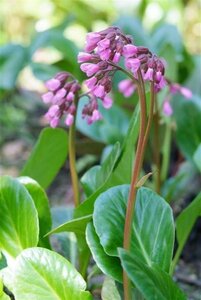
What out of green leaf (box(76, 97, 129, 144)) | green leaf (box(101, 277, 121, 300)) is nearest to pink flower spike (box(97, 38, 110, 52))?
green leaf (box(101, 277, 121, 300))

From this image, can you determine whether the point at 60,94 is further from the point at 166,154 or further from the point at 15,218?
the point at 166,154

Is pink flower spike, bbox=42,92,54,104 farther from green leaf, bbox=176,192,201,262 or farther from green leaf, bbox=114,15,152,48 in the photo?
green leaf, bbox=114,15,152,48

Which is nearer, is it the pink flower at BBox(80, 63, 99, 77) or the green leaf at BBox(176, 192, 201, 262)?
the pink flower at BBox(80, 63, 99, 77)

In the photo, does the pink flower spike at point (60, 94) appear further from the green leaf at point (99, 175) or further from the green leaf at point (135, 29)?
the green leaf at point (135, 29)

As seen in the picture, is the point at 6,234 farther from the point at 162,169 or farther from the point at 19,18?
the point at 19,18

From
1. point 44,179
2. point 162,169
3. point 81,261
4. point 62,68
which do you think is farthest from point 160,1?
point 81,261

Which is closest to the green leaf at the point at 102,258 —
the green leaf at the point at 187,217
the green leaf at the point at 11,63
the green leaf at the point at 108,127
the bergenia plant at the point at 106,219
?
the bergenia plant at the point at 106,219
